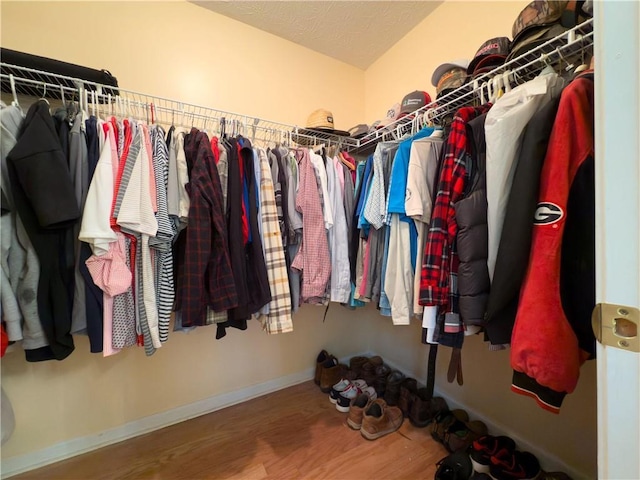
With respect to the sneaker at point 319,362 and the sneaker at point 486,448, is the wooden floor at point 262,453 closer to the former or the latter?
the sneaker at point 486,448

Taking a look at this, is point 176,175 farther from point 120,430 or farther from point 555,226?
point 120,430

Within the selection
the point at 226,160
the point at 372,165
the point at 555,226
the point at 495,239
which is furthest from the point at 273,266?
the point at 555,226

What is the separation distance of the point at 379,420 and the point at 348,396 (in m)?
0.24

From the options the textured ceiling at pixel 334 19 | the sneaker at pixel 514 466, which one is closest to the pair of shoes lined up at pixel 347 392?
the sneaker at pixel 514 466

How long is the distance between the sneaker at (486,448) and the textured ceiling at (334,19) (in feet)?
7.60

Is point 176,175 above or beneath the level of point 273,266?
above

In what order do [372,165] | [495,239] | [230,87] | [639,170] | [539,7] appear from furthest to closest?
[230,87] < [372,165] < [539,7] < [495,239] < [639,170]

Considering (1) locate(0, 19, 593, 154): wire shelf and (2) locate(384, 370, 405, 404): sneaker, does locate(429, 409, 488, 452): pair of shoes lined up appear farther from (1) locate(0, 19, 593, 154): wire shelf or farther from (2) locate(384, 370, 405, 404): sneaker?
(1) locate(0, 19, 593, 154): wire shelf

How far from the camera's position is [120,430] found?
1.26m

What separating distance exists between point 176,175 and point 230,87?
87 cm

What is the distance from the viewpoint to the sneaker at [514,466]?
1.00m

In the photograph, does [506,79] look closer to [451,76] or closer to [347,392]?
[451,76]

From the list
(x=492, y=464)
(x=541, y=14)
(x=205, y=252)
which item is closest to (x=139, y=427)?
(x=205, y=252)

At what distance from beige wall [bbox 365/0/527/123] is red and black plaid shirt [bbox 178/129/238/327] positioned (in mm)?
1397
